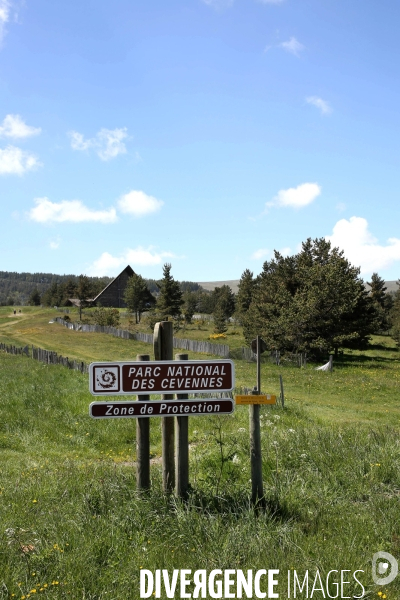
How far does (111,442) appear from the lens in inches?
412

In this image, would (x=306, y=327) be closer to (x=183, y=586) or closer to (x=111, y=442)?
(x=111, y=442)

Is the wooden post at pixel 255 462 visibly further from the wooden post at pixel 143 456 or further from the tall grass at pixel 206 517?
the wooden post at pixel 143 456

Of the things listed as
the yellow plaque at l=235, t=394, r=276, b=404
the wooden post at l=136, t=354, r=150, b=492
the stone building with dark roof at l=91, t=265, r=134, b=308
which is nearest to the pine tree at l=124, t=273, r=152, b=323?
the stone building with dark roof at l=91, t=265, r=134, b=308

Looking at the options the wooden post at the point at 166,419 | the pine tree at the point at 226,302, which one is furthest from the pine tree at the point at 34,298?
the wooden post at the point at 166,419

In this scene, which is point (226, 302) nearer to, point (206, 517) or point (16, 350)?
point (16, 350)

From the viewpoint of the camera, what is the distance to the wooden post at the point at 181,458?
570cm

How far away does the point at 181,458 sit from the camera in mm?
5742

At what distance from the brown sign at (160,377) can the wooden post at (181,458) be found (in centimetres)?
24

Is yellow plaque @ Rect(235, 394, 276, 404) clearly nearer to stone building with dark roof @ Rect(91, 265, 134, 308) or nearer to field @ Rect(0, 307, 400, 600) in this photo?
field @ Rect(0, 307, 400, 600)

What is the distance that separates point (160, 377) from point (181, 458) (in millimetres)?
982

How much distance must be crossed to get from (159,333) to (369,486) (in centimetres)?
339

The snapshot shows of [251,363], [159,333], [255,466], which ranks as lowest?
[251,363]

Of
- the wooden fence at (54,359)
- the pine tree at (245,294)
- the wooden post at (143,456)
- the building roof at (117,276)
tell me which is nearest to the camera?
the wooden post at (143,456)

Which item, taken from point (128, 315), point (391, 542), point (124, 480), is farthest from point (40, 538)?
point (128, 315)
